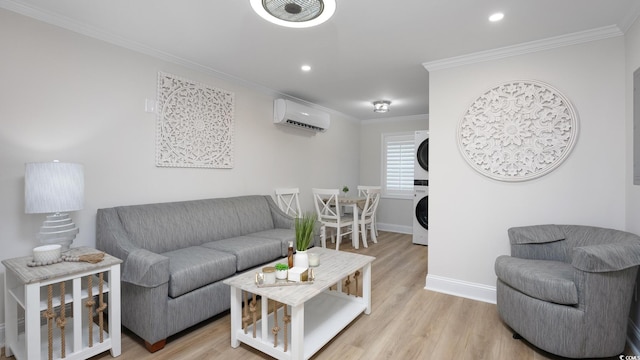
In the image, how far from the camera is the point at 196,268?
7.15 ft

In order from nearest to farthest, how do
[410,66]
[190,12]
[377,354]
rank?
[377,354], [190,12], [410,66]

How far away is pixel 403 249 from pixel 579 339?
2.88 m

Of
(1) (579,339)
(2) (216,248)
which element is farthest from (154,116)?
(1) (579,339)

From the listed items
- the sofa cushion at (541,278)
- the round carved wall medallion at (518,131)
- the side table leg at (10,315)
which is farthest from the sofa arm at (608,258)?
the side table leg at (10,315)

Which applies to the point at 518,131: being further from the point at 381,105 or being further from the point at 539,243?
the point at 381,105

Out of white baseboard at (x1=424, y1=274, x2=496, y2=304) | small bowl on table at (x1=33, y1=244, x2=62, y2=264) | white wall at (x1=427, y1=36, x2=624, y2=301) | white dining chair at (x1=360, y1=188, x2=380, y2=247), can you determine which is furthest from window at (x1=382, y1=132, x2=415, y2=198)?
small bowl on table at (x1=33, y1=244, x2=62, y2=264)

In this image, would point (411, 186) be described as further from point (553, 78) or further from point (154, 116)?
point (154, 116)

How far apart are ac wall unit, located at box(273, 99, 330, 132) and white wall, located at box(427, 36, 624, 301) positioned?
1.86m

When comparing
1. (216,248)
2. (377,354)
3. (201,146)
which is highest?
(201,146)

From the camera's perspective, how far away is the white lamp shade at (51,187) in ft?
5.89

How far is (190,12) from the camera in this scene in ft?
6.95

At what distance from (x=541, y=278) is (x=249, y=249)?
219cm

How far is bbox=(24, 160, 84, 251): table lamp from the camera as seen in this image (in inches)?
70.7

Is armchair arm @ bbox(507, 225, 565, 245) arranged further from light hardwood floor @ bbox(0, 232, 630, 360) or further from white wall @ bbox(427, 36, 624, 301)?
light hardwood floor @ bbox(0, 232, 630, 360)
